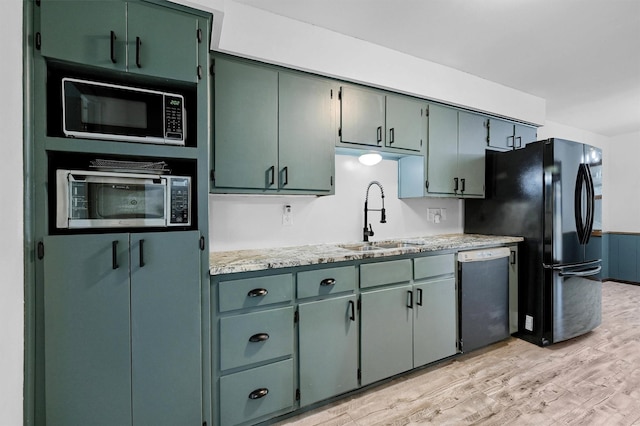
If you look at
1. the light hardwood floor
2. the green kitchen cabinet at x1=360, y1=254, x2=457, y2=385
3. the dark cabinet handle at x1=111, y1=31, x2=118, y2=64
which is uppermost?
the dark cabinet handle at x1=111, y1=31, x2=118, y2=64

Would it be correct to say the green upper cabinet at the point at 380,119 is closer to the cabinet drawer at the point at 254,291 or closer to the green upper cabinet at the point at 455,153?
the green upper cabinet at the point at 455,153

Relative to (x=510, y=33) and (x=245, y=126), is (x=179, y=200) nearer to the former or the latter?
(x=245, y=126)

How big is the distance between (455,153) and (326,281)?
6.56 ft

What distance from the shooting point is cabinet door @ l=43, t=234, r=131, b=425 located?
4.22 feet

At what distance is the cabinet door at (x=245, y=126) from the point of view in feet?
6.13

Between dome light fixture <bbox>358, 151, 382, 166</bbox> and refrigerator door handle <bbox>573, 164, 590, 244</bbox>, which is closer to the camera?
dome light fixture <bbox>358, 151, 382, 166</bbox>

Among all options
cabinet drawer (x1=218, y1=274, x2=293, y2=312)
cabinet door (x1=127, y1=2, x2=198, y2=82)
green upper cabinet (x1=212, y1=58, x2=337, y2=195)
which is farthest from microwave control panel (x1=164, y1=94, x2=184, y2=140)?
cabinet drawer (x1=218, y1=274, x2=293, y2=312)

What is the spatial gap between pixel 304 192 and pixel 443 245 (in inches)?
48.0

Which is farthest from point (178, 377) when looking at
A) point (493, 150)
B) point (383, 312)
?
point (493, 150)

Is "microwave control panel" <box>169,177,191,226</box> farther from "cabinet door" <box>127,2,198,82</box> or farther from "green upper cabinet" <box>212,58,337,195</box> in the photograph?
"cabinet door" <box>127,2,198,82</box>

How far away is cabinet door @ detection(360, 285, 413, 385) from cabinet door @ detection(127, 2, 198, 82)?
5.67ft

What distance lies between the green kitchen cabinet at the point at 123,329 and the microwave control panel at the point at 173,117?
0.51 m

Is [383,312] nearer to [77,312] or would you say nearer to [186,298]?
[186,298]

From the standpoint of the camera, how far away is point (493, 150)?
3.26m
